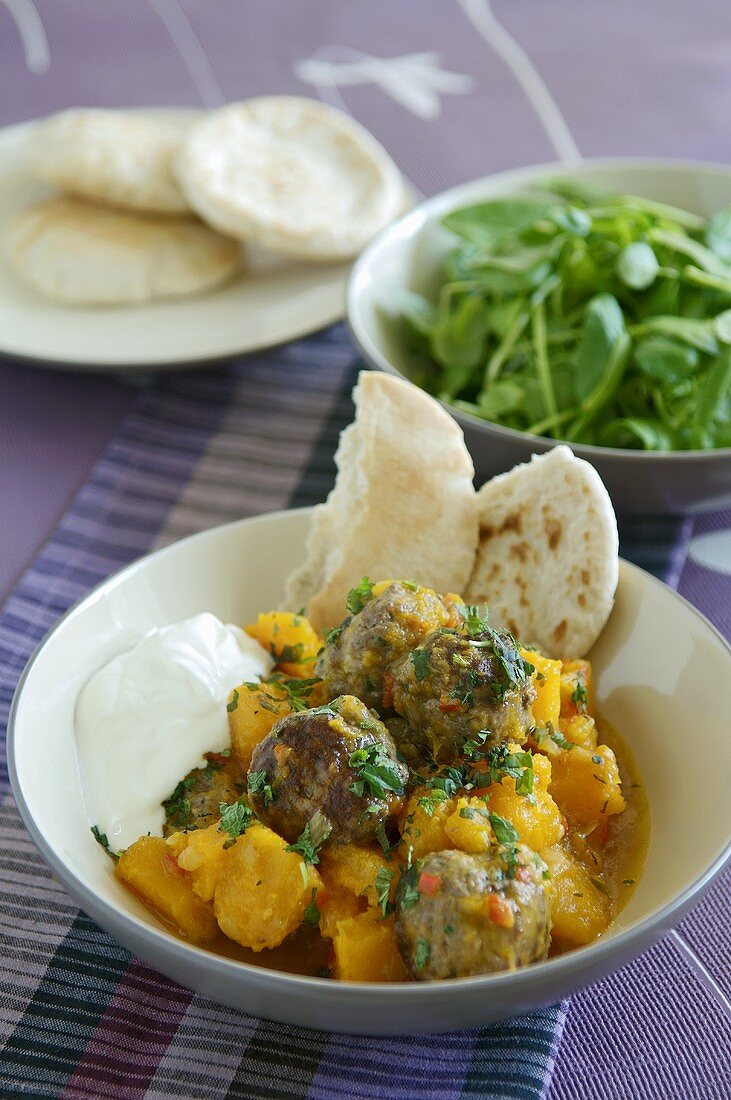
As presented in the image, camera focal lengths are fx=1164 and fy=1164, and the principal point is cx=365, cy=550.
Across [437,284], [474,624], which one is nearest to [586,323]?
[437,284]

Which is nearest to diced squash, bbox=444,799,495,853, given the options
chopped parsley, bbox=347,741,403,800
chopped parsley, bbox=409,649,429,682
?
chopped parsley, bbox=347,741,403,800

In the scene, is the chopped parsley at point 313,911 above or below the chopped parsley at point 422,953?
below

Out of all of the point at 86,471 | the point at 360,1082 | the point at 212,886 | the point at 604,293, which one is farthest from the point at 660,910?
the point at 86,471

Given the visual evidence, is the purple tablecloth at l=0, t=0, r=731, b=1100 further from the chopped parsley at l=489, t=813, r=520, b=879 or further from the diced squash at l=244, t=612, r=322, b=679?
the diced squash at l=244, t=612, r=322, b=679

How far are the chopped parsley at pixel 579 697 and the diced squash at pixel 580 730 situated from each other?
0.03 meters

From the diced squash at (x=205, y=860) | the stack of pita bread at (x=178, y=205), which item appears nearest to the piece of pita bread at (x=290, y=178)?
the stack of pita bread at (x=178, y=205)

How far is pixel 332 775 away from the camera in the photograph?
195cm

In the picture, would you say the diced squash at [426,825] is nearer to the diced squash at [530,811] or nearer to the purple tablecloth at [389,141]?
the diced squash at [530,811]

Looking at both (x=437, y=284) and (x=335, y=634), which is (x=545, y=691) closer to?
(x=335, y=634)

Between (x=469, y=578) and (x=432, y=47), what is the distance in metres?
3.96

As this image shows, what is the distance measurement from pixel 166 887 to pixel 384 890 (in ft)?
1.37

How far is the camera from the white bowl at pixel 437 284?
2.95 meters

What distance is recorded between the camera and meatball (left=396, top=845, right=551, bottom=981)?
1749 millimetres

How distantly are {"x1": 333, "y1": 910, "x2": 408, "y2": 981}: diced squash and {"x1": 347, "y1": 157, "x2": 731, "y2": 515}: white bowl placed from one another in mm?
1439
